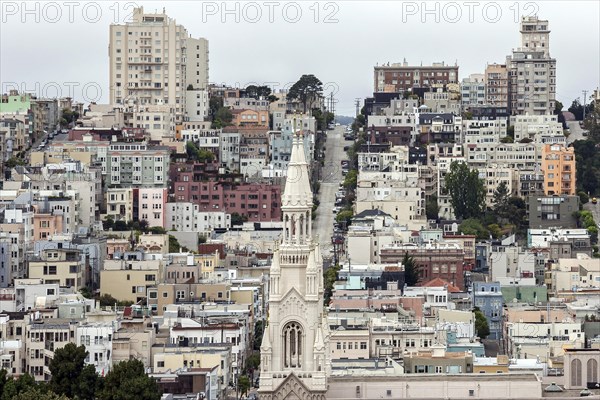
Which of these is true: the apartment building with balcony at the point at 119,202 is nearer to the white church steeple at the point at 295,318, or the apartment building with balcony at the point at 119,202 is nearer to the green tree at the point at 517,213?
the green tree at the point at 517,213

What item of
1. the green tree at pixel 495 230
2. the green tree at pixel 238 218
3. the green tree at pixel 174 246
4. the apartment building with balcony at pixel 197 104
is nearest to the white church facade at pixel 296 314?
the green tree at pixel 174 246

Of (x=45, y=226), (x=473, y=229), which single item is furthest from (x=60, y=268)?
(x=473, y=229)

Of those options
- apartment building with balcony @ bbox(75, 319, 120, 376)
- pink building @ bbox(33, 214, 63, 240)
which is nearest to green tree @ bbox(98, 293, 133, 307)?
pink building @ bbox(33, 214, 63, 240)

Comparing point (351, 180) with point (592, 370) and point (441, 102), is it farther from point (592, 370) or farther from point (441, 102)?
point (592, 370)

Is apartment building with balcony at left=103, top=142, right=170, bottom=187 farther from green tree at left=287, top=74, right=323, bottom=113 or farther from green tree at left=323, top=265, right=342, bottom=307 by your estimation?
green tree at left=287, top=74, right=323, bottom=113

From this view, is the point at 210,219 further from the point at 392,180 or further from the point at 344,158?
the point at 344,158

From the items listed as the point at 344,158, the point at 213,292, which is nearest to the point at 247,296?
the point at 213,292
